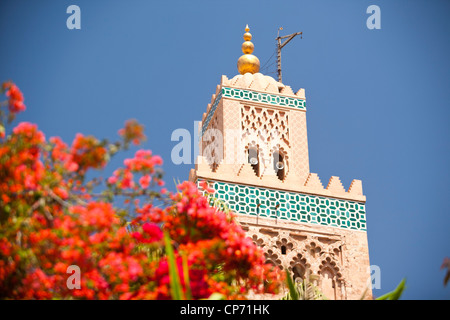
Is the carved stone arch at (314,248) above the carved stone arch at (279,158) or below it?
below

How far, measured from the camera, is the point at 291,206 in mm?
15227

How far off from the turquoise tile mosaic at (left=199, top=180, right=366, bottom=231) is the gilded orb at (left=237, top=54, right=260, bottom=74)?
163 inches

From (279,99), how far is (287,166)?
66.0 inches

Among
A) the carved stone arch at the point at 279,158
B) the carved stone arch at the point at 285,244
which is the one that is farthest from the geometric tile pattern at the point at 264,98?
the carved stone arch at the point at 285,244

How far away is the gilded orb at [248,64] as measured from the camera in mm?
18281

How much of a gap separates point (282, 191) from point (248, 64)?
13.8ft

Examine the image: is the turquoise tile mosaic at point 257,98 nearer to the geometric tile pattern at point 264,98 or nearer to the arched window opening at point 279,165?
the geometric tile pattern at point 264,98

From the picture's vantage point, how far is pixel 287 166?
54.3 ft

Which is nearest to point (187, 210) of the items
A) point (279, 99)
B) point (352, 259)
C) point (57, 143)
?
point (57, 143)

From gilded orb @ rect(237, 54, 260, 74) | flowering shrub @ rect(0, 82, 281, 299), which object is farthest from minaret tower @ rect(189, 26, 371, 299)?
flowering shrub @ rect(0, 82, 281, 299)

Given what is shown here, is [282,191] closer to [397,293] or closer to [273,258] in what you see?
[273,258]

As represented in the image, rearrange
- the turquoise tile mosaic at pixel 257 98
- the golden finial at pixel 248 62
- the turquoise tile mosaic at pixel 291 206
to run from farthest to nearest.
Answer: the golden finial at pixel 248 62, the turquoise tile mosaic at pixel 257 98, the turquoise tile mosaic at pixel 291 206

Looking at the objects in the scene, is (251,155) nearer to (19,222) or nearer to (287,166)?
(287,166)

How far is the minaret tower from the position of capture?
14.9m
